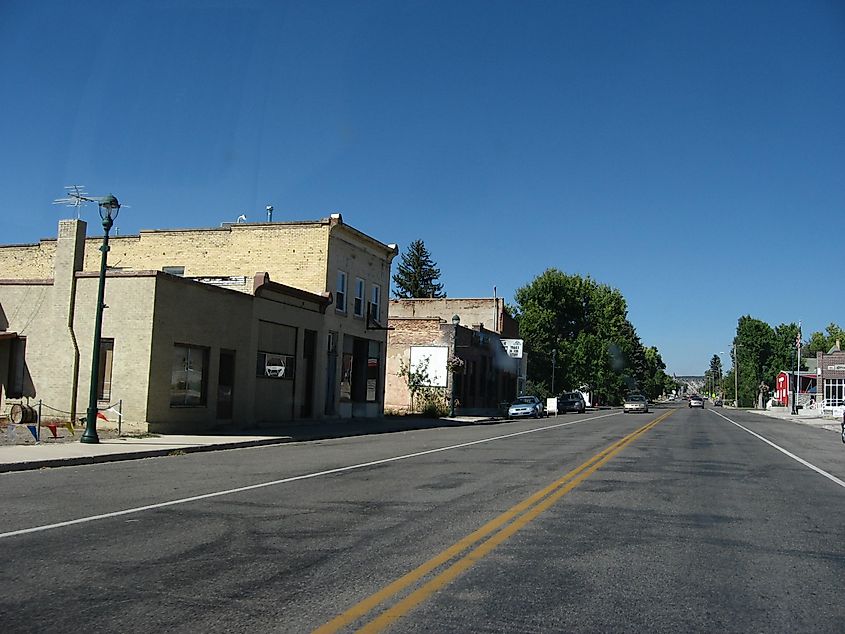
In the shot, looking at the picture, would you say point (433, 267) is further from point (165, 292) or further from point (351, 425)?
point (165, 292)

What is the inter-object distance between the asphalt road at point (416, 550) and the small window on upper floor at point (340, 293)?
1825 centimetres

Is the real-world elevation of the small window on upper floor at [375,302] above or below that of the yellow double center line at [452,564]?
above

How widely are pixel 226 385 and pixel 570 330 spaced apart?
6514 centimetres

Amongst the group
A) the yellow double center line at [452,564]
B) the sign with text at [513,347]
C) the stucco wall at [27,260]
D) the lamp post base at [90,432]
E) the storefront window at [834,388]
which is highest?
the stucco wall at [27,260]

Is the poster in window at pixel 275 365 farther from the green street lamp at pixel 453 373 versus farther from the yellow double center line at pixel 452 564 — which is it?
the green street lamp at pixel 453 373

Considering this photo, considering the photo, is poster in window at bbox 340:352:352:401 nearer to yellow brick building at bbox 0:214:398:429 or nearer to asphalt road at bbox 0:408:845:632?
yellow brick building at bbox 0:214:398:429

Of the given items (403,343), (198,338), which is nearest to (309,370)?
(198,338)

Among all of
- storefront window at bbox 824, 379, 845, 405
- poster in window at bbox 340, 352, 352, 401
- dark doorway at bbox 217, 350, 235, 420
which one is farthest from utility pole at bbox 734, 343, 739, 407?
dark doorway at bbox 217, 350, 235, 420

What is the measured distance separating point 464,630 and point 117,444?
15346 mm

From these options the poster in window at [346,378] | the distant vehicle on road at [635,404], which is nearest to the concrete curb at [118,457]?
the poster in window at [346,378]

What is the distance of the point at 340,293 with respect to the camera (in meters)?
33.5

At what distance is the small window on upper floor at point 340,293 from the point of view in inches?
1307

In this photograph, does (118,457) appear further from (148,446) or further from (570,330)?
(570,330)

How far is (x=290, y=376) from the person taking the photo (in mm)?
29719
